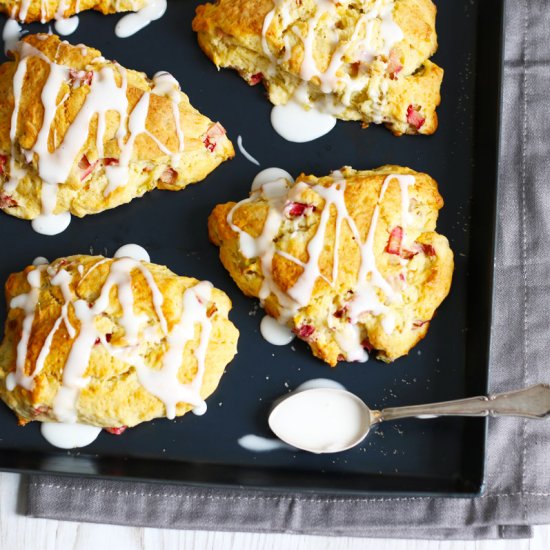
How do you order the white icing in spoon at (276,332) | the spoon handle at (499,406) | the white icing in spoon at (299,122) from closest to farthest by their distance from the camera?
the spoon handle at (499,406) < the white icing in spoon at (276,332) < the white icing in spoon at (299,122)

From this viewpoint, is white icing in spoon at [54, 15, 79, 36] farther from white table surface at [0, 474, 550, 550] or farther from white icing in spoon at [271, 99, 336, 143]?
white table surface at [0, 474, 550, 550]

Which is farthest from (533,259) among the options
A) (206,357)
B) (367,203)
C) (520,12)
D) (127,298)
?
(127,298)

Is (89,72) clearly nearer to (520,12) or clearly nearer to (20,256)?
(20,256)

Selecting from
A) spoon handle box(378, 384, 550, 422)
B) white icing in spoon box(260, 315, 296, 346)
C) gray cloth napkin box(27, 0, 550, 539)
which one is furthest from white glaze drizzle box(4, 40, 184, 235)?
spoon handle box(378, 384, 550, 422)

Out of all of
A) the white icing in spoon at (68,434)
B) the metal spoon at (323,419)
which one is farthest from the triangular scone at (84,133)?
the metal spoon at (323,419)

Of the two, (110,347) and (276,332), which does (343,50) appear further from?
(110,347)

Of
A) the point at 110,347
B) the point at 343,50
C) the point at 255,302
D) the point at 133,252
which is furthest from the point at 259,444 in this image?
the point at 343,50

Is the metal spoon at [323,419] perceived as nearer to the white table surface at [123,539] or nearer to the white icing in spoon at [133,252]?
the white table surface at [123,539]
